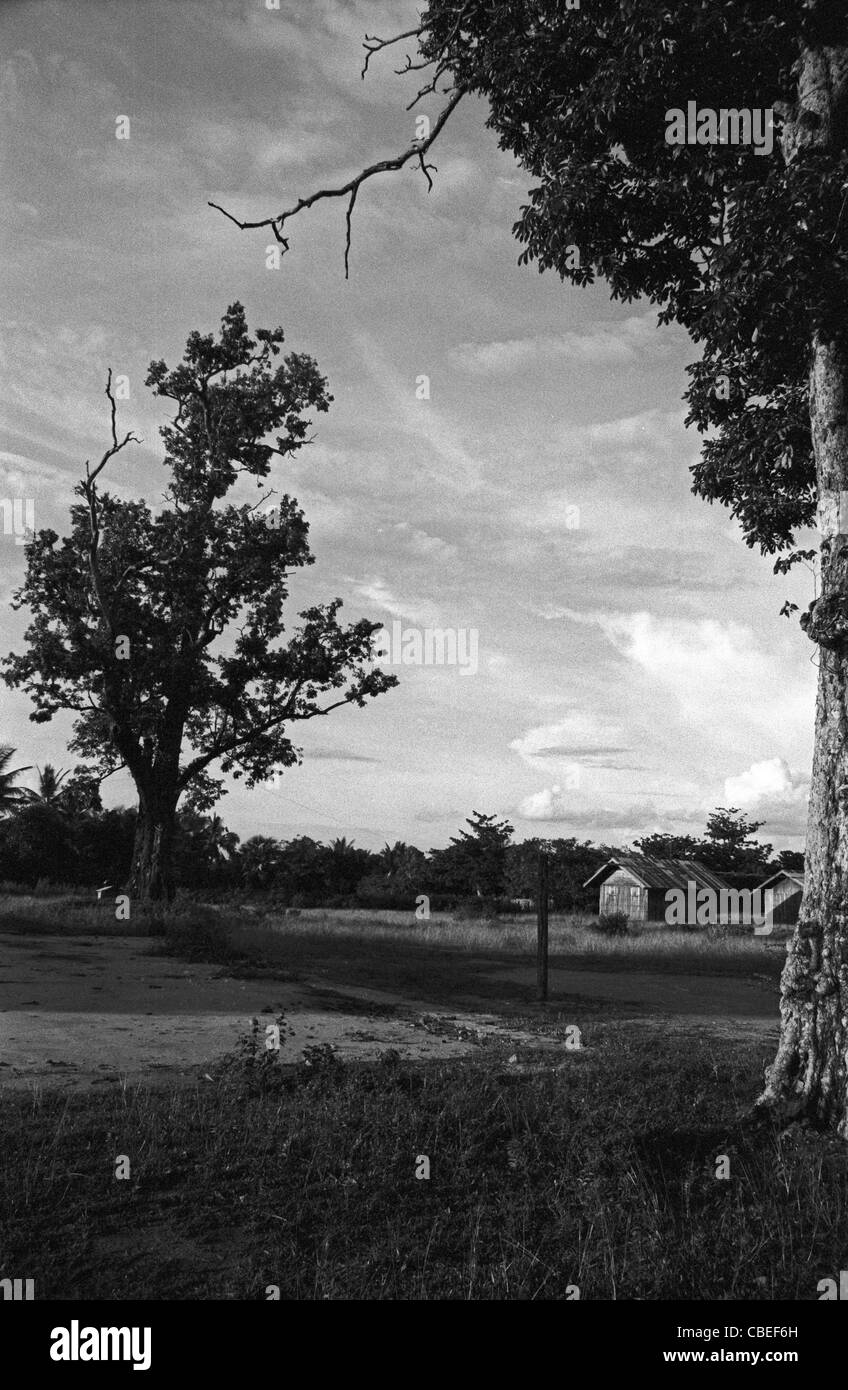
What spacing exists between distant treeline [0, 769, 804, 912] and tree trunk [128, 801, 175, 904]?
15.7 meters

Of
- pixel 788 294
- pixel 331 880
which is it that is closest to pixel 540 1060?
pixel 788 294

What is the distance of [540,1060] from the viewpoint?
31.0ft

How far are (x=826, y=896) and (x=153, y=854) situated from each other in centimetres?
2422

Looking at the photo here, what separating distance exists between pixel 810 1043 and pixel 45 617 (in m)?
24.9

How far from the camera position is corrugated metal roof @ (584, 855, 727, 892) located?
165 ft

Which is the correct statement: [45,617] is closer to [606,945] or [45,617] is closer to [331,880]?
[606,945]

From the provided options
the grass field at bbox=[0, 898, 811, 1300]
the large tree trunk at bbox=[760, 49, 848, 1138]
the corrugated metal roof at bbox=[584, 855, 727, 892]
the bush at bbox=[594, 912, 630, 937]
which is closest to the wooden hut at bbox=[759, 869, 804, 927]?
the corrugated metal roof at bbox=[584, 855, 727, 892]

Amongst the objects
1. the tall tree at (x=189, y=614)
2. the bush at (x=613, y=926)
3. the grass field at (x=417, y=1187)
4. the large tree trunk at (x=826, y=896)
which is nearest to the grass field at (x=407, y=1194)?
the grass field at (x=417, y=1187)

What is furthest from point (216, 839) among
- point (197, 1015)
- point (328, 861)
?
point (197, 1015)

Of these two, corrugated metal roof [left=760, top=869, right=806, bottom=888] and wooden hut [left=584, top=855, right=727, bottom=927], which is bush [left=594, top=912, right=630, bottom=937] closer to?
wooden hut [left=584, top=855, right=727, bottom=927]

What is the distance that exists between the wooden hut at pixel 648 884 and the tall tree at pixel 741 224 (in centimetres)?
4157

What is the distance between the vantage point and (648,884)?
49.4 m

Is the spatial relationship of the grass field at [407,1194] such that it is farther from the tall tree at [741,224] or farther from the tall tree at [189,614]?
the tall tree at [189,614]

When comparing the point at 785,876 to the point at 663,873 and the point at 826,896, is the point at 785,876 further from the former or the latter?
the point at 826,896
